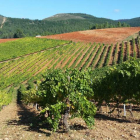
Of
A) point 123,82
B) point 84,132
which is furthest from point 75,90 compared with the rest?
point 123,82

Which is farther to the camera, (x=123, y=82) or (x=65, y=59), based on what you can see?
(x=65, y=59)

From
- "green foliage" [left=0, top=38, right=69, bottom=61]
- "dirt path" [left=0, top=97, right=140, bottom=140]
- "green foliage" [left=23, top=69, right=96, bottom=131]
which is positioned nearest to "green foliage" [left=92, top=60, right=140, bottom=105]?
"dirt path" [left=0, top=97, right=140, bottom=140]

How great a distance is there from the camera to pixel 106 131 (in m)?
10.2

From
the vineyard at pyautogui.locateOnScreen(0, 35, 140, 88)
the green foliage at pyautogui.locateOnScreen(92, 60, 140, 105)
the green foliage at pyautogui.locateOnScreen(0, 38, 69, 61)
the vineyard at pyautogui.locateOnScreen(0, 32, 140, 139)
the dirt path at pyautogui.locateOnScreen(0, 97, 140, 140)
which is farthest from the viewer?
the green foliage at pyautogui.locateOnScreen(0, 38, 69, 61)

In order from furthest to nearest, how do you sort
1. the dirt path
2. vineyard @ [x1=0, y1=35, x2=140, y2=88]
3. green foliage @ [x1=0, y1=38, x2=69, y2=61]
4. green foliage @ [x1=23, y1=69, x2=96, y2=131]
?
green foliage @ [x1=0, y1=38, x2=69, y2=61] → vineyard @ [x1=0, y1=35, x2=140, y2=88] → green foliage @ [x1=23, y1=69, x2=96, y2=131] → the dirt path

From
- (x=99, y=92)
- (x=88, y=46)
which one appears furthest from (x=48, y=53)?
(x=99, y=92)

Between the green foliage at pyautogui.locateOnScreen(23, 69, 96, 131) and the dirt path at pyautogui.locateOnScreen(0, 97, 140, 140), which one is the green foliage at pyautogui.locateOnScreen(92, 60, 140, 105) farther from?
the green foliage at pyautogui.locateOnScreen(23, 69, 96, 131)

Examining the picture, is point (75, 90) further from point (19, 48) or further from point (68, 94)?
point (19, 48)

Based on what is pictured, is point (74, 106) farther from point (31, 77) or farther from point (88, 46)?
point (88, 46)

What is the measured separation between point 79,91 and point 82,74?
89 cm

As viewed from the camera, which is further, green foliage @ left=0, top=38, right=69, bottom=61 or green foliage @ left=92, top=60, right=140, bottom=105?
green foliage @ left=0, top=38, right=69, bottom=61

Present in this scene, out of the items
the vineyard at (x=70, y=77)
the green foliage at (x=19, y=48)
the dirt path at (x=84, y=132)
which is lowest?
the dirt path at (x=84, y=132)

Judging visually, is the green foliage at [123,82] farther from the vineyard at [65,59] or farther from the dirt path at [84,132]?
the vineyard at [65,59]

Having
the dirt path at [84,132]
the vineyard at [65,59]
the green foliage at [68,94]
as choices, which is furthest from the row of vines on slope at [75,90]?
the vineyard at [65,59]
